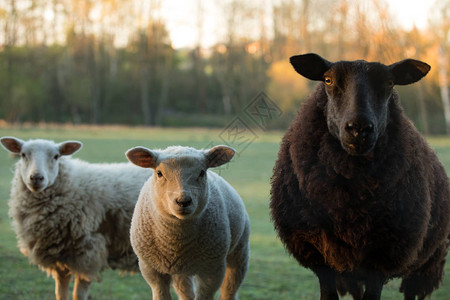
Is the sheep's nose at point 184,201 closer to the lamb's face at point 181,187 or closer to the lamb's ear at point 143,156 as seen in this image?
the lamb's face at point 181,187

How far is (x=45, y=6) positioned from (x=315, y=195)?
109ft

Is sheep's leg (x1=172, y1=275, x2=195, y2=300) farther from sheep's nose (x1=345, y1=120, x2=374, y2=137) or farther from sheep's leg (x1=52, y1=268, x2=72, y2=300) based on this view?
sheep's leg (x1=52, y1=268, x2=72, y2=300)

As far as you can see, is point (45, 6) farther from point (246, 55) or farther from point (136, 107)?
point (246, 55)

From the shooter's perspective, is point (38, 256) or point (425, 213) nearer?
point (425, 213)

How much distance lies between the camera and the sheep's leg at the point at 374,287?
3.40m

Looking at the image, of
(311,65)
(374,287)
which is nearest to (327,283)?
(374,287)

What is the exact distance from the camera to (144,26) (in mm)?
36031

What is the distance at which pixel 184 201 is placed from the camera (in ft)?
11.1

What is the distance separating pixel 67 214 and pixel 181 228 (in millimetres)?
2009

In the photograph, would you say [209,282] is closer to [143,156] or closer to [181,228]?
[181,228]

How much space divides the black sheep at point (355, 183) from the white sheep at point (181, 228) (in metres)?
0.49

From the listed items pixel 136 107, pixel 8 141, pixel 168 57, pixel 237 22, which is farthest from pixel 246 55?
pixel 8 141

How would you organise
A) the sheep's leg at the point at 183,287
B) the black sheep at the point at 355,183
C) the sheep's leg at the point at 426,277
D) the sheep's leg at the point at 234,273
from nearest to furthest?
the black sheep at the point at 355,183 → the sheep's leg at the point at 183,287 → the sheep's leg at the point at 426,277 → the sheep's leg at the point at 234,273

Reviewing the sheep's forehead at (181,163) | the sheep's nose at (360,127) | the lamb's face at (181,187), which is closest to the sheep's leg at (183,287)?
the lamb's face at (181,187)
